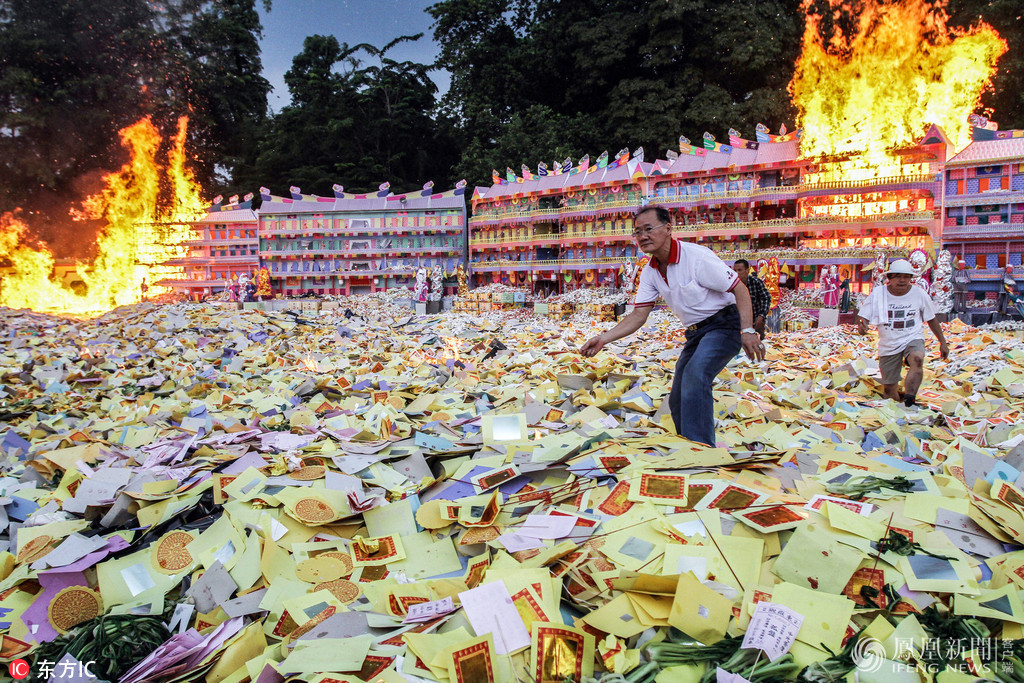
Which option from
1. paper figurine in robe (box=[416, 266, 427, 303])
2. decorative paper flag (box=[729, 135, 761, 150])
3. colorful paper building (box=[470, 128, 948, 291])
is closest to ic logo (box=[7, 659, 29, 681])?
colorful paper building (box=[470, 128, 948, 291])

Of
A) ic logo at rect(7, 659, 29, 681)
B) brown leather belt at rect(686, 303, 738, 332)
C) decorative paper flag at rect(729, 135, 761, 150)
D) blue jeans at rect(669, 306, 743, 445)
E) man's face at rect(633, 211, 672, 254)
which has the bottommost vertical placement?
ic logo at rect(7, 659, 29, 681)

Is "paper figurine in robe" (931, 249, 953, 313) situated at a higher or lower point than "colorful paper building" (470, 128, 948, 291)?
lower

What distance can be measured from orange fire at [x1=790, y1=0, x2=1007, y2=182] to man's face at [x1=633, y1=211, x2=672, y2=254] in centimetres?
1775

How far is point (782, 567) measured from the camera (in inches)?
86.6

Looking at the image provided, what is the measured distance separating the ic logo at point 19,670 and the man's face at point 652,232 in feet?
10.4

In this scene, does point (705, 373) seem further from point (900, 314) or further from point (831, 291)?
point (831, 291)

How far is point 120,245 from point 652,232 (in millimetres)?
30571

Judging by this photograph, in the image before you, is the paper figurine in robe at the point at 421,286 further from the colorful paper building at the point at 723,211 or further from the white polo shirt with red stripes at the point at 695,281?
the white polo shirt with red stripes at the point at 695,281

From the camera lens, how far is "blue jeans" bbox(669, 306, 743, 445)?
3.60 m

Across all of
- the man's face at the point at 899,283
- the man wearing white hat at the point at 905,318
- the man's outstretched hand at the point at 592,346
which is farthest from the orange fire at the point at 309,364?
the man's face at the point at 899,283

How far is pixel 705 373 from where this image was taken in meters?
3.59

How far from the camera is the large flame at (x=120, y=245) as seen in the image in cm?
2659

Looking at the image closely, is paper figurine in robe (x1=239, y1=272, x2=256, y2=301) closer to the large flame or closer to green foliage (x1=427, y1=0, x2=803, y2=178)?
the large flame

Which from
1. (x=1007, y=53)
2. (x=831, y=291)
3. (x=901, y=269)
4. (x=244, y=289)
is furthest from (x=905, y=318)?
(x=1007, y=53)
